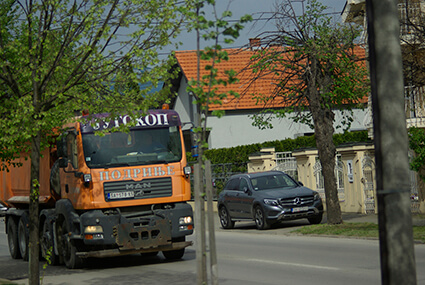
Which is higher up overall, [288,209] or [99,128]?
[99,128]

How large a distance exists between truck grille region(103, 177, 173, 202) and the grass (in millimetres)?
5616

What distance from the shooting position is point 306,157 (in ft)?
97.1

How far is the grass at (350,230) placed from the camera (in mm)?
18584

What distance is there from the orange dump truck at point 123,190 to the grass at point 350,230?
200 inches

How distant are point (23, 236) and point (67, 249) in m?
3.58

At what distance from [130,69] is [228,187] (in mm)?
14531

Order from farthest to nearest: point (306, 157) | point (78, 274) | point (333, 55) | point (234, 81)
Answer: point (306, 157)
point (333, 55)
point (78, 274)
point (234, 81)

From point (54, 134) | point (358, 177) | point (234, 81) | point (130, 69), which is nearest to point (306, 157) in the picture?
point (358, 177)

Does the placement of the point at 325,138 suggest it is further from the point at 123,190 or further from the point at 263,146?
the point at 263,146

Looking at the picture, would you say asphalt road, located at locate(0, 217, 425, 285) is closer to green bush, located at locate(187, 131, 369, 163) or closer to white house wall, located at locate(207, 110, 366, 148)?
green bush, located at locate(187, 131, 369, 163)

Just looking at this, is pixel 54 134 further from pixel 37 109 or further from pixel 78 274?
pixel 37 109

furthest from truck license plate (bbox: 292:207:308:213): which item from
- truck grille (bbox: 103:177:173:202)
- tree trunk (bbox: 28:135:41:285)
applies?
tree trunk (bbox: 28:135:41:285)

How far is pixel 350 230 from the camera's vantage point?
2006 cm

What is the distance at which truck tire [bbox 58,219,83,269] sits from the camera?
15.7 m
